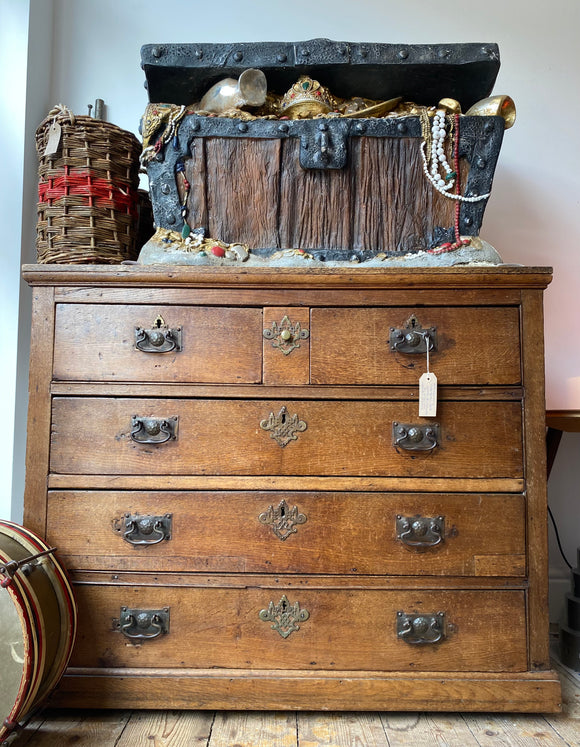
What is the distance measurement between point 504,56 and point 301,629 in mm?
1942

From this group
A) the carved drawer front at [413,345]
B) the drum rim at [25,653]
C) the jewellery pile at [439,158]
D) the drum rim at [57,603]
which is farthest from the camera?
the jewellery pile at [439,158]

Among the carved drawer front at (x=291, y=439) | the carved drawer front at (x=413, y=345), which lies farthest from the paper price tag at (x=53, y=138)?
the carved drawer front at (x=413, y=345)

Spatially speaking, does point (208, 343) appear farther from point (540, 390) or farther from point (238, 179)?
point (540, 390)

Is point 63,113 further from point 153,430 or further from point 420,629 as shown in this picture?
point 420,629

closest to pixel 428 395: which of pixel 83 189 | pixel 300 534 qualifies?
pixel 300 534

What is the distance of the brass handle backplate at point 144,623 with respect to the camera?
125 cm

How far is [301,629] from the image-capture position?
126 centimetres

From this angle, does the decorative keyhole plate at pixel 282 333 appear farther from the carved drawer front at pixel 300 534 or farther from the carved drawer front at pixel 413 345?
the carved drawer front at pixel 300 534

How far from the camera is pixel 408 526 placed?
126 cm

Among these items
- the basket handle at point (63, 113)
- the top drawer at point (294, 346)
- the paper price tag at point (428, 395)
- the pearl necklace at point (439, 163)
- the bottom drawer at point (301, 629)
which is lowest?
the bottom drawer at point (301, 629)

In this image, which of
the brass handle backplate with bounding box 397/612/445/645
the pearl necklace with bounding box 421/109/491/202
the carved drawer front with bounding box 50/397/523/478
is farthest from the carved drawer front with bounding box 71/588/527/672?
the pearl necklace with bounding box 421/109/491/202

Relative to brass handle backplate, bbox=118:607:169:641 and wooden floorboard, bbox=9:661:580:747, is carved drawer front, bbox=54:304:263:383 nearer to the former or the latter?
brass handle backplate, bbox=118:607:169:641

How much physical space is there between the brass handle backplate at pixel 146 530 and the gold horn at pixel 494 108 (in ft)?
4.13

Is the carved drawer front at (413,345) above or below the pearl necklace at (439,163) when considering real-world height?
below
